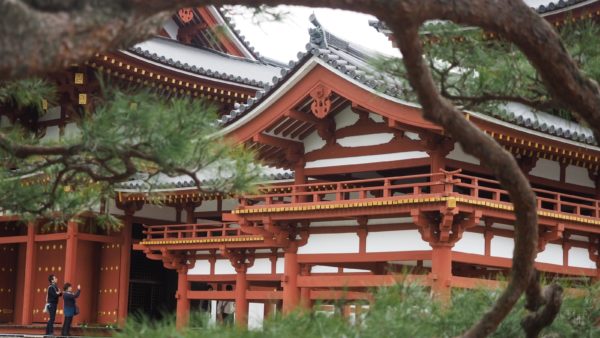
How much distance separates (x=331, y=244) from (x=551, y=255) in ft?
11.4

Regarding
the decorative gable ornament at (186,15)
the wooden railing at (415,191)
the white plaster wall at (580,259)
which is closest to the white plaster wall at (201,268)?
the wooden railing at (415,191)

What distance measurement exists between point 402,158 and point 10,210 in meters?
7.29

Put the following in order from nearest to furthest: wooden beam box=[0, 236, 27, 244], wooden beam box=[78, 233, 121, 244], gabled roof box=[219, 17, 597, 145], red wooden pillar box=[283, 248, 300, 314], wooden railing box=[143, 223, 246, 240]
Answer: gabled roof box=[219, 17, 597, 145]
red wooden pillar box=[283, 248, 300, 314]
wooden railing box=[143, 223, 246, 240]
wooden beam box=[78, 233, 121, 244]
wooden beam box=[0, 236, 27, 244]

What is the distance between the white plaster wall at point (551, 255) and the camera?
15.3 m

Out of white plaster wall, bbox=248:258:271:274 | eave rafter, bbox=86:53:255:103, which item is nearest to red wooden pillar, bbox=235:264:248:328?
white plaster wall, bbox=248:258:271:274

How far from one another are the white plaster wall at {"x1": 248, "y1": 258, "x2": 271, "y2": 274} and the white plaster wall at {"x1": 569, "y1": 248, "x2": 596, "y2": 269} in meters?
5.56

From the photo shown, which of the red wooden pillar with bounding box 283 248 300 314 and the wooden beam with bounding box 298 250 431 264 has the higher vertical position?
the wooden beam with bounding box 298 250 431 264

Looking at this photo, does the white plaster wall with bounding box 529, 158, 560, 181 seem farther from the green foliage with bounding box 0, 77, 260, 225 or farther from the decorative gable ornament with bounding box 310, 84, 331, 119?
the green foliage with bounding box 0, 77, 260, 225

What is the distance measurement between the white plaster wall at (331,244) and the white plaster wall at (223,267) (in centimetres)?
380

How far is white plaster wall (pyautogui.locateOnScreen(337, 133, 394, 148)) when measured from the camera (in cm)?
1513

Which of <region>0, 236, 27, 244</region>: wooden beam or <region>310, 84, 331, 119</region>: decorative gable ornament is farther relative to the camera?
<region>0, 236, 27, 244</region>: wooden beam

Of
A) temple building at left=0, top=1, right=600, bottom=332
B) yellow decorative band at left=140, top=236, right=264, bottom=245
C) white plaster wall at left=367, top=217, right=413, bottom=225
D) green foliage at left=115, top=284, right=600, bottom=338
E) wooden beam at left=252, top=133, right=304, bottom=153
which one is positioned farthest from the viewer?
yellow decorative band at left=140, top=236, right=264, bottom=245

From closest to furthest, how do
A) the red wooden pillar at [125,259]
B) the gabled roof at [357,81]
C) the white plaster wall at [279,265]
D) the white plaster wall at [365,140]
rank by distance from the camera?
1. the gabled roof at [357,81]
2. the white plaster wall at [365,140]
3. the white plaster wall at [279,265]
4. the red wooden pillar at [125,259]

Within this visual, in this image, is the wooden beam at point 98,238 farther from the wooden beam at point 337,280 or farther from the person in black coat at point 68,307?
the wooden beam at point 337,280
